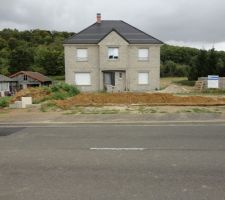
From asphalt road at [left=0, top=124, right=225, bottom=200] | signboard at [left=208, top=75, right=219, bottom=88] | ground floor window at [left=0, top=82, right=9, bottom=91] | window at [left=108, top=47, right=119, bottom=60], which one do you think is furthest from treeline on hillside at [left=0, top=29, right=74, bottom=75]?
asphalt road at [left=0, top=124, right=225, bottom=200]

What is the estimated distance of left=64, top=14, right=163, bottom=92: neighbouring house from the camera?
4088cm

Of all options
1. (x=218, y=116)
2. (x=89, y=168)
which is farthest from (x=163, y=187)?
(x=218, y=116)

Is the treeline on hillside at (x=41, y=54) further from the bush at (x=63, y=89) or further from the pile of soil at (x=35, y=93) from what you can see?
the pile of soil at (x=35, y=93)

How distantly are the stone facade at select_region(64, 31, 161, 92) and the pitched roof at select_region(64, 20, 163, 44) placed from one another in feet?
1.57

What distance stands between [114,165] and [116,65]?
34601 millimetres

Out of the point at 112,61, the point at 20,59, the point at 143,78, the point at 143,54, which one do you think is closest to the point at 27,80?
the point at 20,59

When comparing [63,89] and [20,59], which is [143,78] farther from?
[20,59]

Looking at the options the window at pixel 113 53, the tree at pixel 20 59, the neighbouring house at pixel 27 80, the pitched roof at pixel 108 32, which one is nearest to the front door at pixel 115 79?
the window at pixel 113 53

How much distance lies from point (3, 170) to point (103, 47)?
34663 millimetres

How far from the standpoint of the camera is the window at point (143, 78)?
4212cm

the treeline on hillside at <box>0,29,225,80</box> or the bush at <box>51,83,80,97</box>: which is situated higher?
the treeline on hillside at <box>0,29,225,80</box>

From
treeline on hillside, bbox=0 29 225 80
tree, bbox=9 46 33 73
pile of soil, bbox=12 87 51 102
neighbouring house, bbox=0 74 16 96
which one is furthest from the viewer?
tree, bbox=9 46 33 73

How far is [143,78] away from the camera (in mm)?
42250

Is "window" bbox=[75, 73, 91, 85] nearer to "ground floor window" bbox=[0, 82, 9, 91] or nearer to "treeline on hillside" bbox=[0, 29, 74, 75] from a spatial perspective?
"ground floor window" bbox=[0, 82, 9, 91]
